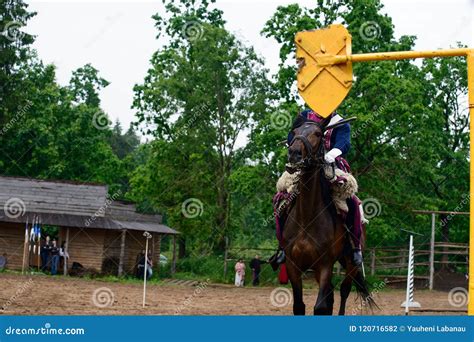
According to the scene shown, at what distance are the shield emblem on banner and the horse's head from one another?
1664mm

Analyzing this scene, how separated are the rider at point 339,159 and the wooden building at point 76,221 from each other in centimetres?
2769

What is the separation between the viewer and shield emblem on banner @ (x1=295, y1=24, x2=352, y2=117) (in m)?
8.48

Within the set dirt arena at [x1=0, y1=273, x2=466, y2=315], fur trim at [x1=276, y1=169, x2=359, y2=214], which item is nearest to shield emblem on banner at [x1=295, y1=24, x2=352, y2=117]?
fur trim at [x1=276, y1=169, x2=359, y2=214]

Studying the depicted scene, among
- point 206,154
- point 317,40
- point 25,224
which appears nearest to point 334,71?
point 317,40

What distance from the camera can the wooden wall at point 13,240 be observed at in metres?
40.6

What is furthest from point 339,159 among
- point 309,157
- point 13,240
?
point 13,240


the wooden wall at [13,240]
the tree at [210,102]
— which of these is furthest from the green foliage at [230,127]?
the wooden wall at [13,240]

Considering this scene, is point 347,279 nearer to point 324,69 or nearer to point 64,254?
point 324,69

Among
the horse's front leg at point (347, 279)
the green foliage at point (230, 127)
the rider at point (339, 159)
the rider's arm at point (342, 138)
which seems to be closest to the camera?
the rider at point (339, 159)

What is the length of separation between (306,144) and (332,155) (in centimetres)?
103

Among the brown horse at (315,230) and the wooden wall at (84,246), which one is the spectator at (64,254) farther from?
the brown horse at (315,230)

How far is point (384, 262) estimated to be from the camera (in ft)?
136

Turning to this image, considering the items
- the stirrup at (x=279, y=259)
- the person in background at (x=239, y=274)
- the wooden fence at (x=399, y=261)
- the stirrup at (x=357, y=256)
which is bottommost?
the person in background at (x=239, y=274)

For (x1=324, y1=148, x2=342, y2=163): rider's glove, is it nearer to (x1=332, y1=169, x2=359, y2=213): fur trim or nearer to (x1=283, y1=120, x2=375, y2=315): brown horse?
(x1=283, y1=120, x2=375, y2=315): brown horse
